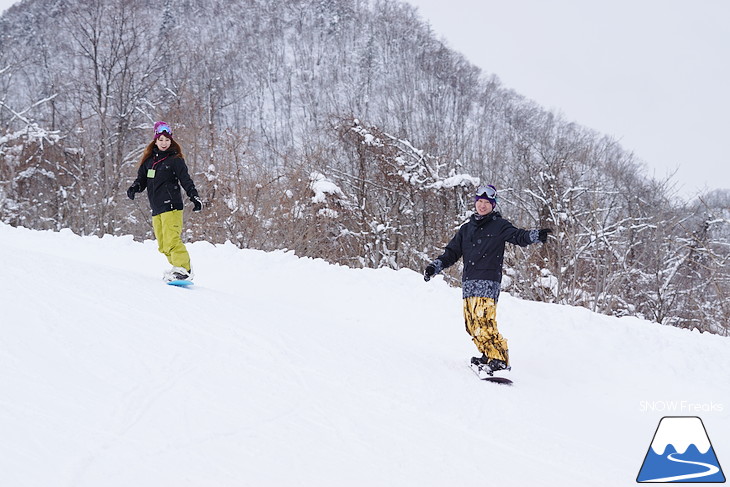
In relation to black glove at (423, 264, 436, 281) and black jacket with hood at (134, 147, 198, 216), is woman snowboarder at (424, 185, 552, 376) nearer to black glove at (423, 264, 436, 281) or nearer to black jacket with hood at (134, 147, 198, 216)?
black glove at (423, 264, 436, 281)

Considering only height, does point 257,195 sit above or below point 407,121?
below

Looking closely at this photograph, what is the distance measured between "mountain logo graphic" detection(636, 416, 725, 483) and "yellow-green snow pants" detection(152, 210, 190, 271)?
16.7 ft

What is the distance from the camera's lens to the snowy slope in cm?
266

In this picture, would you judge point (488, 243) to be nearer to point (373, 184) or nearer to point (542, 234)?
point (542, 234)

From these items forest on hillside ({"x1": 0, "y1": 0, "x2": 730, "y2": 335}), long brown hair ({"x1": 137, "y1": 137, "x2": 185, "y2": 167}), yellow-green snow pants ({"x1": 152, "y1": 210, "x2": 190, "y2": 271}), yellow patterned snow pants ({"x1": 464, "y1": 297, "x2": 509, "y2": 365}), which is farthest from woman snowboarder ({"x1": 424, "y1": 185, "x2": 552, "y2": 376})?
forest on hillside ({"x1": 0, "y1": 0, "x2": 730, "y2": 335})

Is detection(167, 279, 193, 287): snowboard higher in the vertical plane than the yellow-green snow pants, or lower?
lower

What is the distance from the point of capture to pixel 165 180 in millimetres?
6496

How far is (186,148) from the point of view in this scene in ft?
71.5

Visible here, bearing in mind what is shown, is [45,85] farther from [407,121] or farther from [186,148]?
[186,148]

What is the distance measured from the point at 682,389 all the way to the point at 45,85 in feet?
225

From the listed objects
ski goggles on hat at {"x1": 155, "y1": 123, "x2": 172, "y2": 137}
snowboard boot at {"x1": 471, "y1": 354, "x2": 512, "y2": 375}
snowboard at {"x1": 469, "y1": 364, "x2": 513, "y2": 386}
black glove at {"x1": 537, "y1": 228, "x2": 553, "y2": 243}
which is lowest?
snowboard at {"x1": 469, "y1": 364, "x2": 513, "y2": 386}

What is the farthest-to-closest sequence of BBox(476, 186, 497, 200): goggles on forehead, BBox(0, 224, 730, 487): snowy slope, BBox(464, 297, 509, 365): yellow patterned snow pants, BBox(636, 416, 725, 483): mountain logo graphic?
BBox(476, 186, 497, 200): goggles on forehead < BBox(464, 297, 509, 365): yellow patterned snow pants < BBox(636, 416, 725, 483): mountain logo graphic < BBox(0, 224, 730, 487): snowy slope

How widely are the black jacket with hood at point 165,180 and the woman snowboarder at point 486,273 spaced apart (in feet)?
10.3

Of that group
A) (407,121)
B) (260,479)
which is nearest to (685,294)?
(260,479)
